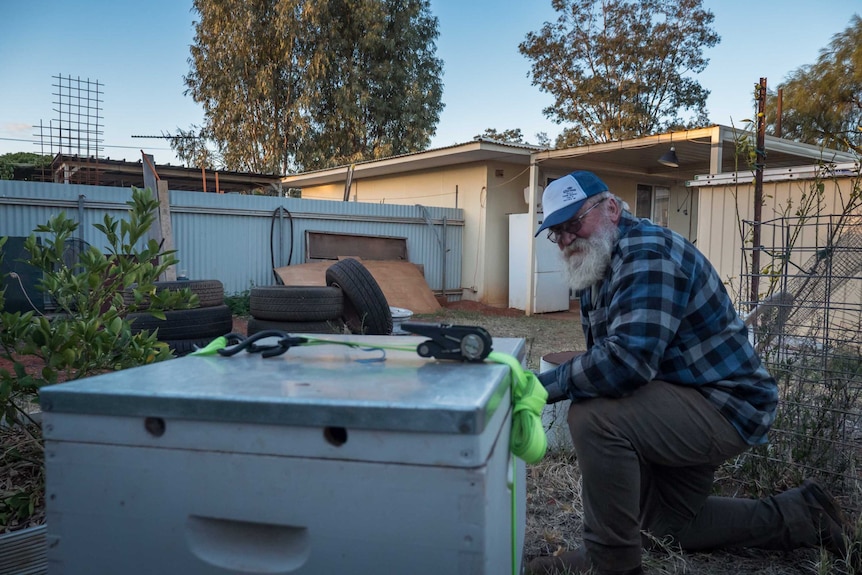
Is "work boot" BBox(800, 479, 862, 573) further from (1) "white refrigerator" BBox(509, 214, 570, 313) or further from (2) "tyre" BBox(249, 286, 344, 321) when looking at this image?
(1) "white refrigerator" BBox(509, 214, 570, 313)

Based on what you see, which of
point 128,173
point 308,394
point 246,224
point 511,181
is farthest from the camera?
point 128,173

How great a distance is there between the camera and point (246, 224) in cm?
1196

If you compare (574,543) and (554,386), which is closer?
(554,386)

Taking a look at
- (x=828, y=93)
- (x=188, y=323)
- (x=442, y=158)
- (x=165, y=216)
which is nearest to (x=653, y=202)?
(x=442, y=158)

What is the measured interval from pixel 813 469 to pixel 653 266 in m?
1.59

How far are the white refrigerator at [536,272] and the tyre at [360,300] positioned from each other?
6.29m

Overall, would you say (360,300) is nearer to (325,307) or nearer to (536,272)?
(325,307)

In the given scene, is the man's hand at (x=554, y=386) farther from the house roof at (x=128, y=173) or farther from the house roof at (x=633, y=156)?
the house roof at (x=128, y=173)

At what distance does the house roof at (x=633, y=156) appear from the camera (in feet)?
31.9

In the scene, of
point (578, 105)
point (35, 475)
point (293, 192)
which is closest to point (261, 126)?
point (293, 192)

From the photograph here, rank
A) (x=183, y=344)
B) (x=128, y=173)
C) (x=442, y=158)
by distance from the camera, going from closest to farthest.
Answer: (x=183, y=344) < (x=442, y=158) < (x=128, y=173)

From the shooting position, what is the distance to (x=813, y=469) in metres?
2.91

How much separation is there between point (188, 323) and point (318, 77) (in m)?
18.8

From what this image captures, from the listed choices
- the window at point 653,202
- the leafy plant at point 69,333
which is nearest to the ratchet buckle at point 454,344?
the leafy plant at point 69,333
